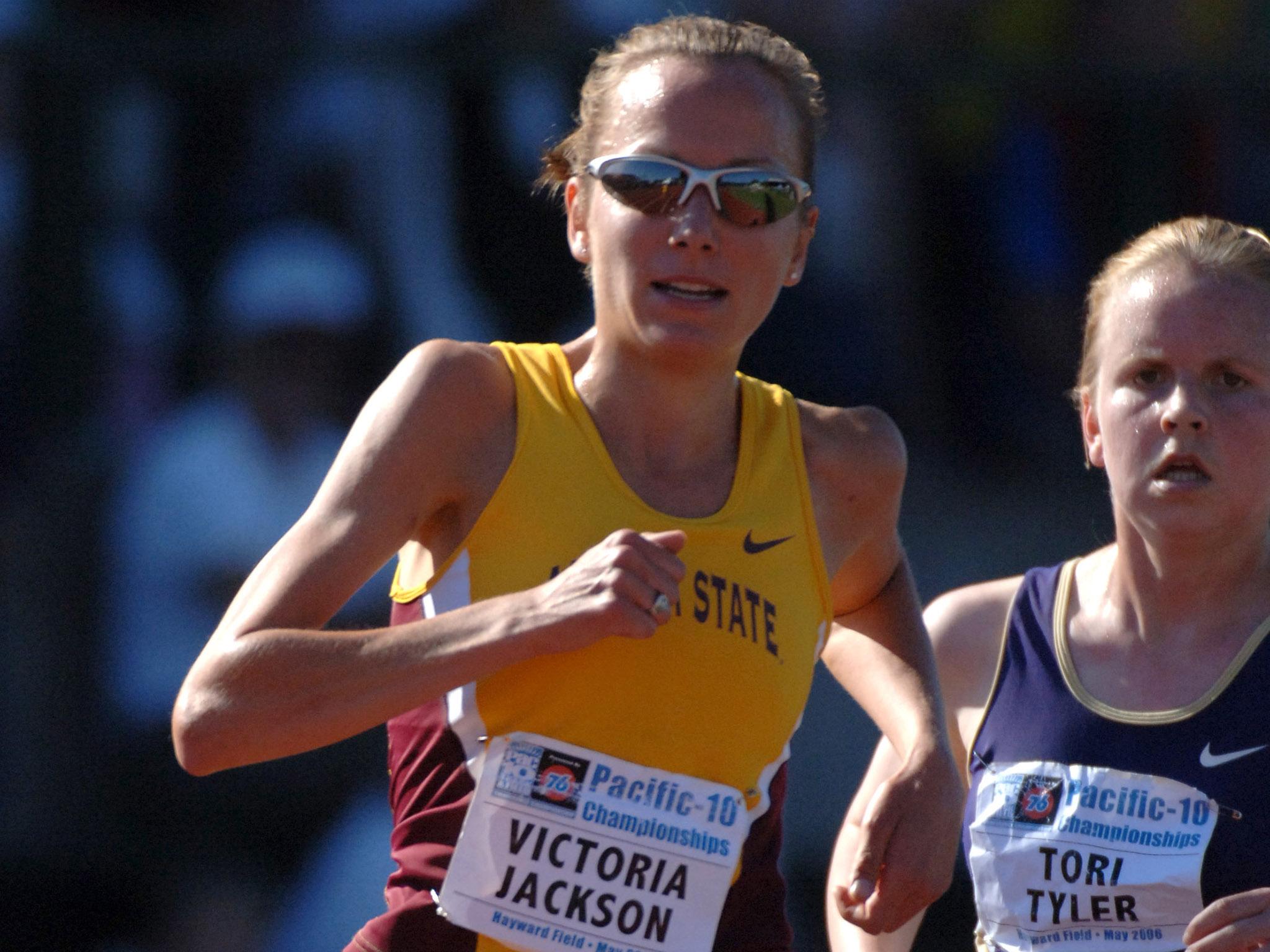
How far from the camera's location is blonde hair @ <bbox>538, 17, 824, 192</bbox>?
2.28 m

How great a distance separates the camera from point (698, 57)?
225 cm

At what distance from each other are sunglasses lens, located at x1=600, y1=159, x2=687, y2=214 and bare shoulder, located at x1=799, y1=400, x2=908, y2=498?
450mm

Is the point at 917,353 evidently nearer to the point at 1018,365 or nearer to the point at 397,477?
the point at 1018,365

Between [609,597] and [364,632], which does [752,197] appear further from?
[364,632]

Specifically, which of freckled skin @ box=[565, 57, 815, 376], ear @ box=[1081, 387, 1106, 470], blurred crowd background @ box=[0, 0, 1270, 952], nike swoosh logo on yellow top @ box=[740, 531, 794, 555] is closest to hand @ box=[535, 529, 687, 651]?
nike swoosh logo on yellow top @ box=[740, 531, 794, 555]

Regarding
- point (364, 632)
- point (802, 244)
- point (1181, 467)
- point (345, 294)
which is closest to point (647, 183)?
point (802, 244)

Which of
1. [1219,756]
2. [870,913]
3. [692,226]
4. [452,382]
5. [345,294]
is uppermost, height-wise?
[345,294]

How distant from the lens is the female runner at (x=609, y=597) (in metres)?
A: 1.91

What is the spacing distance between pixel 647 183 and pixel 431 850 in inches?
36.6

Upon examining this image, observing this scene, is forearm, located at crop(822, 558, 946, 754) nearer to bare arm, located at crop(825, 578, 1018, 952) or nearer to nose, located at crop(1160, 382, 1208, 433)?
bare arm, located at crop(825, 578, 1018, 952)

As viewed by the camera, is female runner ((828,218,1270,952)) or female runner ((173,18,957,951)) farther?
female runner ((828,218,1270,952))

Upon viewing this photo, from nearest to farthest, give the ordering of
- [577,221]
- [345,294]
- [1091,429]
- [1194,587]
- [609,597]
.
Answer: [609,597]
[577,221]
[1194,587]
[1091,429]
[345,294]

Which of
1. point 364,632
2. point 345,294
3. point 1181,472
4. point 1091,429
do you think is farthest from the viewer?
point 345,294

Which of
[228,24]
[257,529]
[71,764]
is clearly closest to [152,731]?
[71,764]
